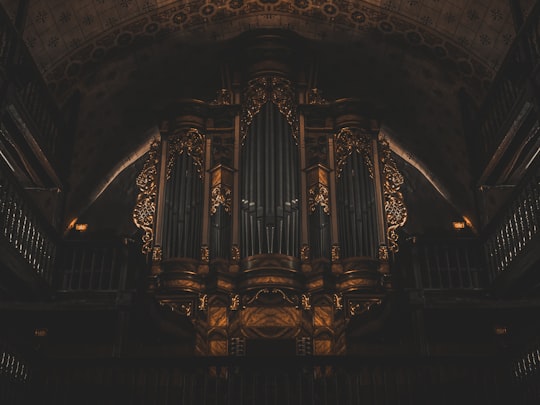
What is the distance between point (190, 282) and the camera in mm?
11703

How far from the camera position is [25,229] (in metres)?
11.1

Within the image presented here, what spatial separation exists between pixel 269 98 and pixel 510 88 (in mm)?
4250

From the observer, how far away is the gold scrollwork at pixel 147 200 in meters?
12.5

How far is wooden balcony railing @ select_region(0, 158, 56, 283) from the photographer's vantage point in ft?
33.7

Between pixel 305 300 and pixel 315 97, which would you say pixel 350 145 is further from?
pixel 305 300

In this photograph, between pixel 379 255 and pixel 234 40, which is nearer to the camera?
pixel 379 255

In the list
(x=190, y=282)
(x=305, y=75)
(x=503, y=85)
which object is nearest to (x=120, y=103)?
(x=305, y=75)

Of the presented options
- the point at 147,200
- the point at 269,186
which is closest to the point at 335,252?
the point at 269,186

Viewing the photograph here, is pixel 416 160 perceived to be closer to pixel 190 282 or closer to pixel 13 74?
pixel 190 282

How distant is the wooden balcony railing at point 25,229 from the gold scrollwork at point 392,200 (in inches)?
215

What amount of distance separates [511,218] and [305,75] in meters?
4.99

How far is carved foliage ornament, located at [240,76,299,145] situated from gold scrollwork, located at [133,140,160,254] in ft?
5.45

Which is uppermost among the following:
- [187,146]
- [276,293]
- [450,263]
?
[187,146]

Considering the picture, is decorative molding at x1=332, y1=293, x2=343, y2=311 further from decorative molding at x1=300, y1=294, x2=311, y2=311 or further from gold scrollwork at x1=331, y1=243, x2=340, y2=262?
gold scrollwork at x1=331, y1=243, x2=340, y2=262
